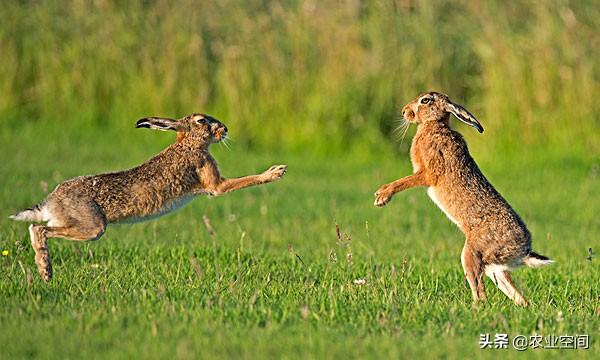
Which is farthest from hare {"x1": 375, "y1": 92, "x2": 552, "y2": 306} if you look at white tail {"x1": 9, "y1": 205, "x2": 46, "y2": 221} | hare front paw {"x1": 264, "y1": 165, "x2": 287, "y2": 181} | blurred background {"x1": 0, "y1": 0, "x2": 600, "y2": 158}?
blurred background {"x1": 0, "y1": 0, "x2": 600, "y2": 158}

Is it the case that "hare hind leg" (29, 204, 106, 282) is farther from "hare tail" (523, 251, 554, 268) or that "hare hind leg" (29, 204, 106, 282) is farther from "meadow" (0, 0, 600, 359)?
"hare tail" (523, 251, 554, 268)

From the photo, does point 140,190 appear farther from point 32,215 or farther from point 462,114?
point 462,114

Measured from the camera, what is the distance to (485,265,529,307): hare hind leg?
25.3 feet

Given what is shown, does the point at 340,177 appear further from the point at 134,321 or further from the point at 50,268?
the point at 134,321

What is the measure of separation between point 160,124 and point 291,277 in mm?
1414

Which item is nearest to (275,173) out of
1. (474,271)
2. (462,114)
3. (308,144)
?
(462,114)

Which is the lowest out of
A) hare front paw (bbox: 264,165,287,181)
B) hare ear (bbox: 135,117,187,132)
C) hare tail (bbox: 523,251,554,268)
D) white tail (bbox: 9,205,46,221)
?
hare tail (bbox: 523,251,554,268)

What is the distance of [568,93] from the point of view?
15859 millimetres

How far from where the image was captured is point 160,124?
8406mm

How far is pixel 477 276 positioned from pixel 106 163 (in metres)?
8.22

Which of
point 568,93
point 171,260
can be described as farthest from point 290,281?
point 568,93

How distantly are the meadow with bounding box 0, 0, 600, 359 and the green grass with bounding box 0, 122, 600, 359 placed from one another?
1.4 inches

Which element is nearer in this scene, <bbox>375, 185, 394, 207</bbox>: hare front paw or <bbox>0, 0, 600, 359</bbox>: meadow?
<bbox>0, 0, 600, 359</bbox>: meadow

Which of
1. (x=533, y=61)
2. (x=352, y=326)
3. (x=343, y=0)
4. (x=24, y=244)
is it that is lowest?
(x=352, y=326)
